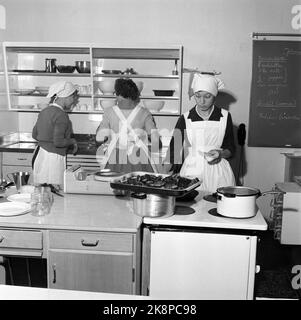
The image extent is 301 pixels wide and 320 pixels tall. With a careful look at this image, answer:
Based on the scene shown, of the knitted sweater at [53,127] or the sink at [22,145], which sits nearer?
the knitted sweater at [53,127]

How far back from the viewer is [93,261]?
239cm

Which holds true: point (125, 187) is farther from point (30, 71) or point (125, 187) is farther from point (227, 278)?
point (30, 71)

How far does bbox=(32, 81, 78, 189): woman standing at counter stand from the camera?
13.9 ft

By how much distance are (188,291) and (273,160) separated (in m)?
2.99

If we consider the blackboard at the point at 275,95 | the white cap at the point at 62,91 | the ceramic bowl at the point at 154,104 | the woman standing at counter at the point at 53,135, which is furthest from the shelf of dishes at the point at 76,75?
the blackboard at the point at 275,95

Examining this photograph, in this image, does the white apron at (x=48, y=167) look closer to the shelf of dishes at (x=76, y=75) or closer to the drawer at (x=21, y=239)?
the shelf of dishes at (x=76, y=75)

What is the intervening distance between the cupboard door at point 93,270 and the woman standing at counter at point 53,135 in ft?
6.26

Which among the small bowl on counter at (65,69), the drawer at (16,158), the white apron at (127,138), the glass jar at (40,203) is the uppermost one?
the small bowl on counter at (65,69)

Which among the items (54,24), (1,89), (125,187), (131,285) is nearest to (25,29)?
(54,24)

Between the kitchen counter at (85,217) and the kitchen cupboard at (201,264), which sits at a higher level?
the kitchen counter at (85,217)

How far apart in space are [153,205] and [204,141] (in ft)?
4.10

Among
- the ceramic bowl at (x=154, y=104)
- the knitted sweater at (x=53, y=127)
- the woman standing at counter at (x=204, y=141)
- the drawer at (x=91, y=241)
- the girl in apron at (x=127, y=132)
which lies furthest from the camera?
the ceramic bowl at (x=154, y=104)

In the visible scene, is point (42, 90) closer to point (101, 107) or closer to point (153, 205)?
point (101, 107)

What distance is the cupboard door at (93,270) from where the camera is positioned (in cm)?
238
